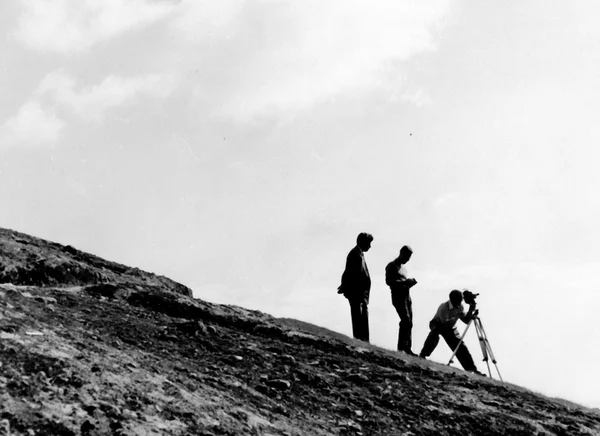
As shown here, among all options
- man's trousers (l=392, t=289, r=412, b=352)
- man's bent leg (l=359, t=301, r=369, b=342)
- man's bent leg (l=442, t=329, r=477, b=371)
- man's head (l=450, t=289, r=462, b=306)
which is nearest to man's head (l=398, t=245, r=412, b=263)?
man's trousers (l=392, t=289, r=412, b=352)

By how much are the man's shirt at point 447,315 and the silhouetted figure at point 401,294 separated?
777mm

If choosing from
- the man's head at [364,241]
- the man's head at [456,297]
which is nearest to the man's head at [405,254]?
the man's head at [364,241]

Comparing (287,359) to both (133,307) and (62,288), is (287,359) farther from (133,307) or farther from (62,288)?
(62,288)

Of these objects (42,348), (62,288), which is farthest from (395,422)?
(62,288)

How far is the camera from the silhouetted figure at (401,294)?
51.2 ft

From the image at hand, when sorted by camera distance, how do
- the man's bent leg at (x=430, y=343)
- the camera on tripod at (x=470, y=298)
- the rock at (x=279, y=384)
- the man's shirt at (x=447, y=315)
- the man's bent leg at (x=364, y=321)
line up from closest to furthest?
the rock at (x=279, y=384), the man's bent leg at (x=364, y=321), the man's bent leg at (x=430, y=343), the man's shirt at (x=447, y=315), the camera on tripod at (x=470, y=298)

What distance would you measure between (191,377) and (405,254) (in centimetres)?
862

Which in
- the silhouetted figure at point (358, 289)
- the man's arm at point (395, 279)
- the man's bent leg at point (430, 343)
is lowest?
the man's bent leg at point (430, 343)

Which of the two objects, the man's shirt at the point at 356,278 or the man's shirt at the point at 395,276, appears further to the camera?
the man's shirt at the point at 395,276

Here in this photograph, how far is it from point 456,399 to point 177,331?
12.4 ft

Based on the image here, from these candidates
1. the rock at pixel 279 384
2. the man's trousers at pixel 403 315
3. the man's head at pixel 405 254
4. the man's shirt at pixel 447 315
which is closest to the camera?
the rock at pixel 279 384

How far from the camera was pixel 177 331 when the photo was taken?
9.76m

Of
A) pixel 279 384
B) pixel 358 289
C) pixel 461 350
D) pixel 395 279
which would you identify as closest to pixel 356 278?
pixel 358 289

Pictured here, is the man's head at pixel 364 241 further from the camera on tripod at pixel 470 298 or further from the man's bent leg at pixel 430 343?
the camera on tripod at pixel 470 298
